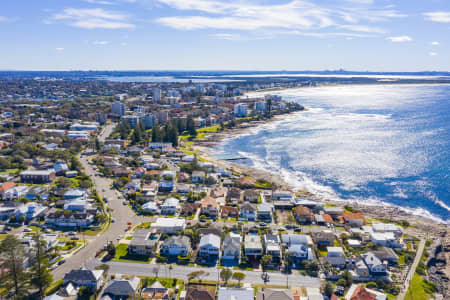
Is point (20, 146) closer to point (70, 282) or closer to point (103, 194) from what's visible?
point (103, 194)

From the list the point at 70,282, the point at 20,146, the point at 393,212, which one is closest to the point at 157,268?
the point at 70,282

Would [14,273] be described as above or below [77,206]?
above

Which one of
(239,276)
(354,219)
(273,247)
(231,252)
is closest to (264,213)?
(273,247)

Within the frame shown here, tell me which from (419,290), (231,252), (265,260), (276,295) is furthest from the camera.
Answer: (231,252)

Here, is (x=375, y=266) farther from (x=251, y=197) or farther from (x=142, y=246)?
(x=142, y=246)

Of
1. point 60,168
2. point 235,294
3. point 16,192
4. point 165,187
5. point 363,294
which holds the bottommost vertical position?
point 363,294

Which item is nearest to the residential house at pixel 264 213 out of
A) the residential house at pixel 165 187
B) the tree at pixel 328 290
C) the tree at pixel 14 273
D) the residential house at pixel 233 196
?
the residential house at pixel 233 196
